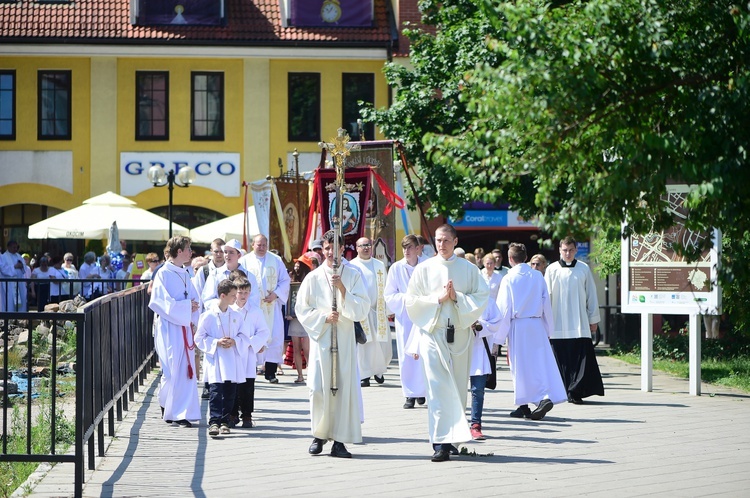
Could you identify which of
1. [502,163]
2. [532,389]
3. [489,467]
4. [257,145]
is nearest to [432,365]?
[489,467]

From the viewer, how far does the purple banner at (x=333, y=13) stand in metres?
34.9

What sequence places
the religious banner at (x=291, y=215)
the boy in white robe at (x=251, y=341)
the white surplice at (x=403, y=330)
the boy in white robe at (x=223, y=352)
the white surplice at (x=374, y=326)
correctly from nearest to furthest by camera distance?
the boy in white robe at (x=223, y=352) → the boy in white robe at (x=251, y=341) → the white surplice at (x=403, y=330) → the white surplice at (x=374, y=326) → the religious banner at (x=291, y=215)

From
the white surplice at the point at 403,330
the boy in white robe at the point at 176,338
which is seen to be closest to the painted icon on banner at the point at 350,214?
the white surplice at the point at 403,330

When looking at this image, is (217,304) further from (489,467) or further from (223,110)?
(223,110)

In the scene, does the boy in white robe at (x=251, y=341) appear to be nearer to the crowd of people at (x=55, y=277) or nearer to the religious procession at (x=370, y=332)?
the religious procession at (x=370, y=332)

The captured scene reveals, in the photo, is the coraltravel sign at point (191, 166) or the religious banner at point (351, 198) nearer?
the religious banner at point (351, 198)

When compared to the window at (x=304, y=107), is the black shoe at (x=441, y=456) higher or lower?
lower

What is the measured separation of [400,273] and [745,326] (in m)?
7.08

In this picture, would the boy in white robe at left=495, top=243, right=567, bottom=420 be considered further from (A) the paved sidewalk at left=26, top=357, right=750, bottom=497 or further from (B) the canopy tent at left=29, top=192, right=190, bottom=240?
(B) the canopy tent at left=29, top=192, right=190, bottom=240

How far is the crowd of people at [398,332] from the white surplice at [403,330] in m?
0.02

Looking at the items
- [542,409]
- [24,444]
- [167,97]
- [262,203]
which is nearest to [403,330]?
[542,409]

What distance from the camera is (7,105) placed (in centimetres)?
3447

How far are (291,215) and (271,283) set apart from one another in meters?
5.27

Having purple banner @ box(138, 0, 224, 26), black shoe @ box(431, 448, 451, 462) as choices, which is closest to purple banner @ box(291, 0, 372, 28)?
purple banner @ box(138, 0, 224, 26)
